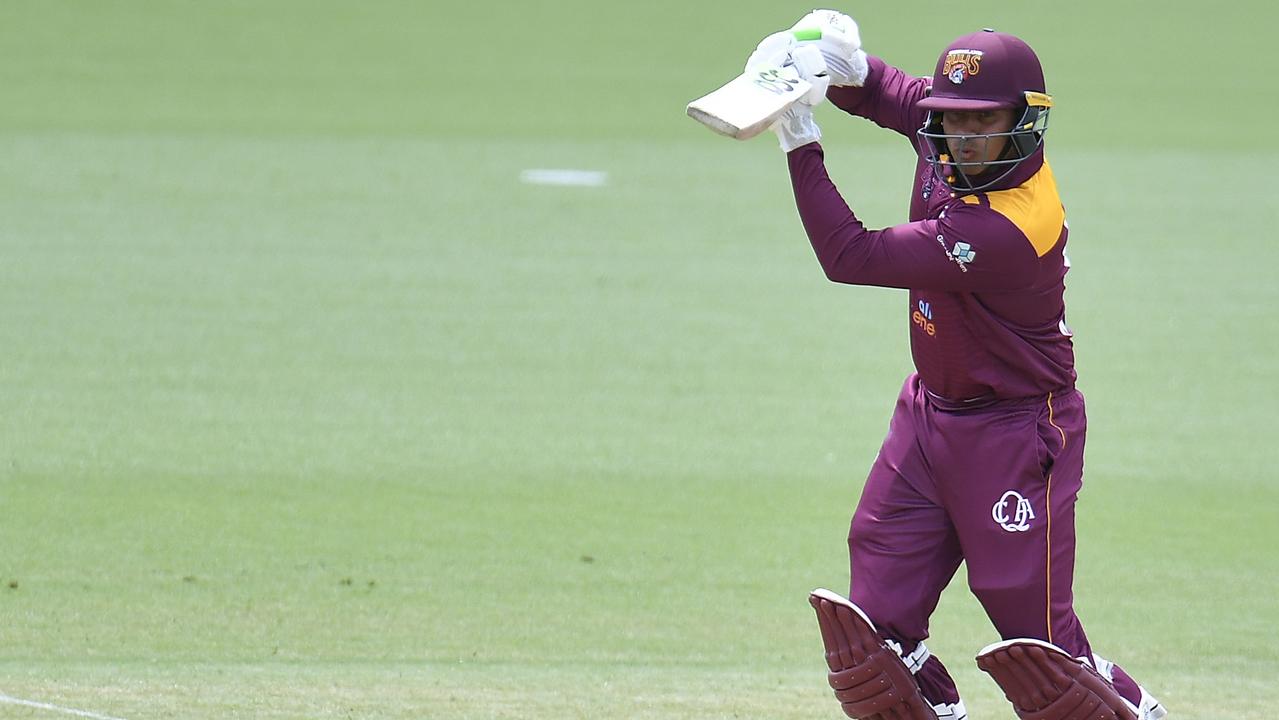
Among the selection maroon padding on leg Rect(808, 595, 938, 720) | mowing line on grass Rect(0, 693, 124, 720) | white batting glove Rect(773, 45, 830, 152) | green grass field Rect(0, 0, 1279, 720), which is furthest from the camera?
green grass field Rect(0, 0, 1279, 720)

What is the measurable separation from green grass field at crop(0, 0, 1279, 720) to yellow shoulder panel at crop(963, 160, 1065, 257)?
1820 millimetres

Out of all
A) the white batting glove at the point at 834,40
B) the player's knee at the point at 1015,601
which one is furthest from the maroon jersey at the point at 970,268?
the player's knee at the point at 1015,601

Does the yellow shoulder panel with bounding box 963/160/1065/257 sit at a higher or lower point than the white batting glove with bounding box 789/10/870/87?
lower

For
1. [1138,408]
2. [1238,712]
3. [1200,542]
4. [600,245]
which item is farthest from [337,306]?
→ [1238,712]

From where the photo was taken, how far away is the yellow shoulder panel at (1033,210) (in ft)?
13.9

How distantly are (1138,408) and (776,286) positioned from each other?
259cm

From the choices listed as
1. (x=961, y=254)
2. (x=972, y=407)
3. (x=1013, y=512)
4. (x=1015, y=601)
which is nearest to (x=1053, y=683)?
(x=1015, y=601)

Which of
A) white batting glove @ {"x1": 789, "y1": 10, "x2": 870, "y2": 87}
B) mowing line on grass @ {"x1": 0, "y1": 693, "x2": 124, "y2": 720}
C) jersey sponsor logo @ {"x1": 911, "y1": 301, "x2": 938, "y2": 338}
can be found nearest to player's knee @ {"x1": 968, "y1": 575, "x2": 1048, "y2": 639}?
jersey sponsor logo @ {"x1": 911, "y1": 301, "x2": 938, "y2": 338}

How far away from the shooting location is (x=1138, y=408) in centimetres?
891

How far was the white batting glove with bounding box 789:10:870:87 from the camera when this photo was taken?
458cm

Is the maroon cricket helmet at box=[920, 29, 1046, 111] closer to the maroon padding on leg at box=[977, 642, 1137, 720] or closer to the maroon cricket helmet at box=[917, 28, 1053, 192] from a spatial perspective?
the maroon cricket helmet at box=[917, 28, 1053, 192]

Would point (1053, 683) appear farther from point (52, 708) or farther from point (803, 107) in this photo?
point (52, 708)

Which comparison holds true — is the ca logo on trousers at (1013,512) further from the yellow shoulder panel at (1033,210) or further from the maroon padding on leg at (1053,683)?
the yellow shoulder panel at (1033,210)

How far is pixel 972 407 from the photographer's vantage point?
4492 mm
